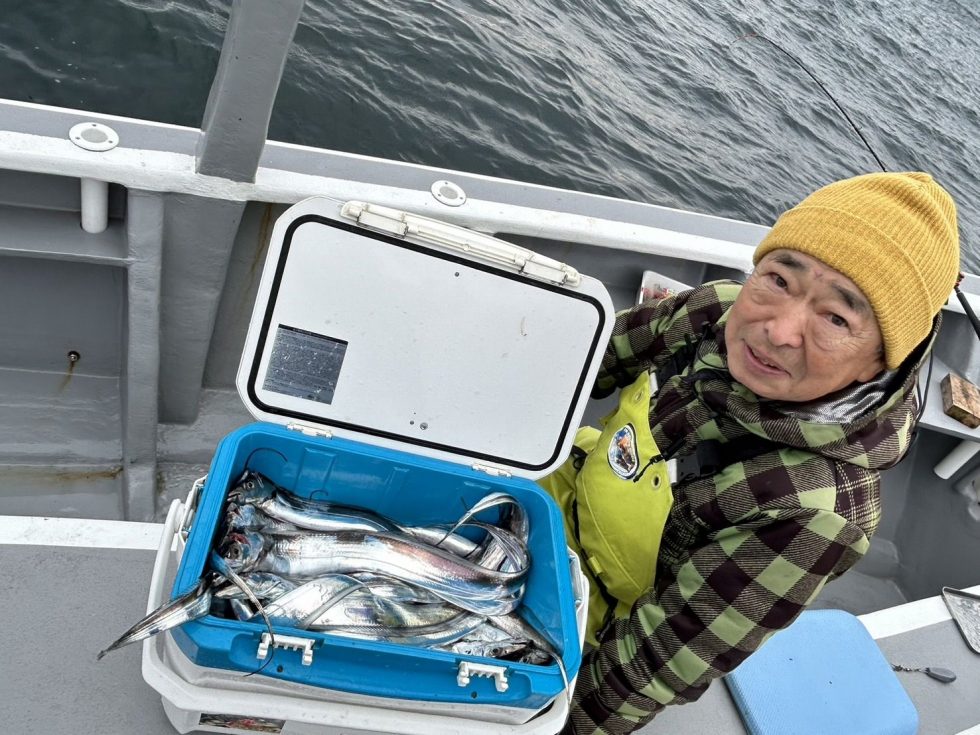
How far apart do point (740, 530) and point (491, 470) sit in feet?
2.08

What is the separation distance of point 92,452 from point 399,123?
4.44m

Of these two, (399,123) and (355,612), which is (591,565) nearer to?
(355,612)

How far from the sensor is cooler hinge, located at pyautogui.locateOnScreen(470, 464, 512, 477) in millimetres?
1895

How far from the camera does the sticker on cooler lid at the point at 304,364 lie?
1.71 m

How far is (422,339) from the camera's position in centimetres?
179

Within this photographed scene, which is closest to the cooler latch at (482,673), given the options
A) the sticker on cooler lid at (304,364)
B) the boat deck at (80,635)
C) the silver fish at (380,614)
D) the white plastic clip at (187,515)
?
the boat deck at (80,635)

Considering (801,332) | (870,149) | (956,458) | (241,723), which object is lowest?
(956,458)

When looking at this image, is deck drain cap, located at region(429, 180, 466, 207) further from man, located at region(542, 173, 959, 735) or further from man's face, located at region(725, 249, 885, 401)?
man's face, located at region(725, 249, 885, 401)

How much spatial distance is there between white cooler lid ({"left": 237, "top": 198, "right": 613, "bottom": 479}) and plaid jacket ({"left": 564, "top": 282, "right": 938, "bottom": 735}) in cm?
34

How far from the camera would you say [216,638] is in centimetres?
130

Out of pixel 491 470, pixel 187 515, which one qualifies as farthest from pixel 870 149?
pixel 187 515

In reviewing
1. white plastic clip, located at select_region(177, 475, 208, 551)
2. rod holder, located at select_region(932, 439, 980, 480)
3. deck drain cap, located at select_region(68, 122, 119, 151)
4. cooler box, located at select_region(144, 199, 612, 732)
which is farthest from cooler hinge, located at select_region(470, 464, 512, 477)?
rod holder, located at select_region(932, 439, 980, 480)

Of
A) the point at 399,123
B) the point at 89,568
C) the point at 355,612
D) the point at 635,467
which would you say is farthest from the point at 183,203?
the point at 399,123

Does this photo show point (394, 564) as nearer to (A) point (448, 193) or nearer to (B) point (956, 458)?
(A) point (448, 193)
